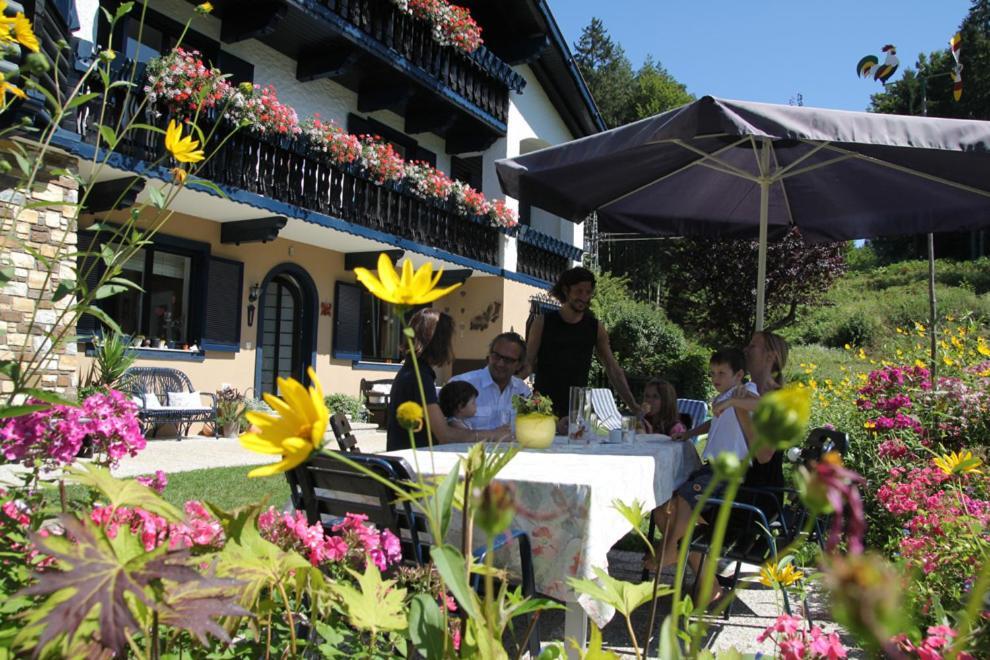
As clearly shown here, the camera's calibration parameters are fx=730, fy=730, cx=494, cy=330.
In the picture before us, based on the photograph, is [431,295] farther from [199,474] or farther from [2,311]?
[2,311]

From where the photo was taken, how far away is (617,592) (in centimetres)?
92

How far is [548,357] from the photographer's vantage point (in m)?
→ 4.34

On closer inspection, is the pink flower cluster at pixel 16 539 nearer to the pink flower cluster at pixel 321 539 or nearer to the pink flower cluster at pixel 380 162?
the pink flower cluster at pixel 321 539

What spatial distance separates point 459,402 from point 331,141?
6.90m

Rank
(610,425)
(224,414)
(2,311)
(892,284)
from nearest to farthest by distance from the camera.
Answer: (610,425) → (2,311) → (224,414) → (892,284)

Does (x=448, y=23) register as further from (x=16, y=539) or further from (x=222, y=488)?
(x=16, y=539)

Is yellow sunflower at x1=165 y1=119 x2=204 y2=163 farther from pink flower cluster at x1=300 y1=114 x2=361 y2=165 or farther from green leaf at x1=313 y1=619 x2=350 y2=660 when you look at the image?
pink flower cluster at x1=300 y1=114 x2=361 y2=165

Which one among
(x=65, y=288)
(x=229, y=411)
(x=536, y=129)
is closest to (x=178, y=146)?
(x=65, y=288)

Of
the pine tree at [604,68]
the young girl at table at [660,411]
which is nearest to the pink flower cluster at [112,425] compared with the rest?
the young girl at table at [660,411]

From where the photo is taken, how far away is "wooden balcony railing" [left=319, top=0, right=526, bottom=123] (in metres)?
10.5

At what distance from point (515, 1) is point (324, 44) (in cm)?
509

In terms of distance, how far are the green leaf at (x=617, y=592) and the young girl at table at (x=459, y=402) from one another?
260 centimetres

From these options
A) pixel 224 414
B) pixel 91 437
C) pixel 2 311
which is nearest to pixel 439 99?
pixel 224 414

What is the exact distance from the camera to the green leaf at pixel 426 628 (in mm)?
624
